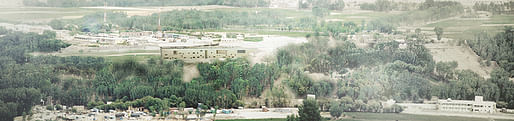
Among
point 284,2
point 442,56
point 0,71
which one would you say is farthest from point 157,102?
point 442,56

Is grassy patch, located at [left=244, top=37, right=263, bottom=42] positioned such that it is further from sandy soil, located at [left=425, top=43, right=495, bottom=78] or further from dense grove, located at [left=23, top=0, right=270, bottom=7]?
sandy soil, located at [left=425, top=43, right=495, bottom=78]

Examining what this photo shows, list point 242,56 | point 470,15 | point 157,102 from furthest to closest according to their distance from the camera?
1. point 470,15
2. point 242,56
3. point 157,102

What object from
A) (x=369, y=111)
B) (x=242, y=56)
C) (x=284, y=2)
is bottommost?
(x=369, y=111)

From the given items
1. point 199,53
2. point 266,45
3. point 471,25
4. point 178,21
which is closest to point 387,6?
point 471,25

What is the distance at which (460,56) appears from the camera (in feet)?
38.1

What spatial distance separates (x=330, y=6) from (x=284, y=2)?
0.79 m

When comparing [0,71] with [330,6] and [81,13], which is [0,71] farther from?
[330,6]

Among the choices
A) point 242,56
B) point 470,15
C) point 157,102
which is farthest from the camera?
point 470,15

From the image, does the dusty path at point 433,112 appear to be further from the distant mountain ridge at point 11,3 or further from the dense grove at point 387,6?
the distant mountain ridge at point 11,3

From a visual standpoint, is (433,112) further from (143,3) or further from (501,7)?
(143,3)

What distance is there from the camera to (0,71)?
11.2m

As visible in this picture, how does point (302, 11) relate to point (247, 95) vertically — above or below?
above

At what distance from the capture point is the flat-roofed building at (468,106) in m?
10.6

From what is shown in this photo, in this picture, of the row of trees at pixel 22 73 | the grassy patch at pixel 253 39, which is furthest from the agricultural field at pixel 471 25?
the row of trees at pixel 22 73
